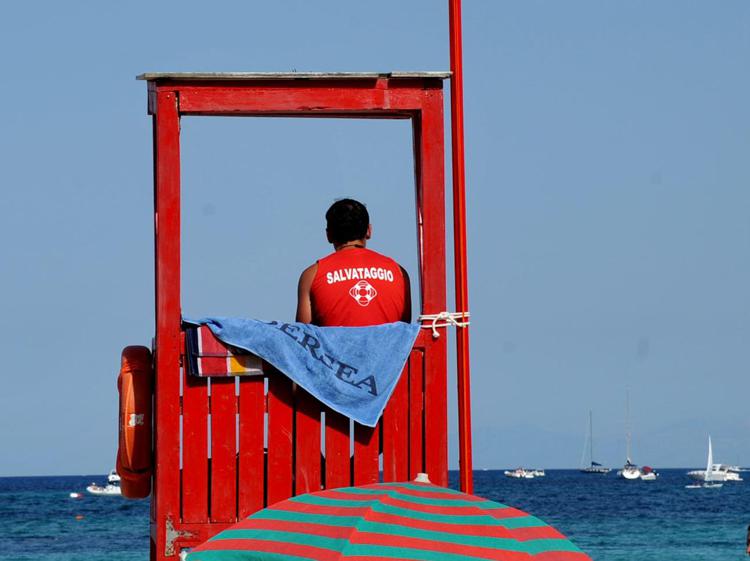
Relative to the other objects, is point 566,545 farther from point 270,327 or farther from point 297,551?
point 270,327

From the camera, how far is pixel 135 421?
880 cm

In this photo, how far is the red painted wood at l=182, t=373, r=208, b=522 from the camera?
8.62 meters

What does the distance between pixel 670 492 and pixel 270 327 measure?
309ft

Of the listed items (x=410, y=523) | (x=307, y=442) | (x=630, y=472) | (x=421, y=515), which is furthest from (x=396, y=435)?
(x=630, y=472)

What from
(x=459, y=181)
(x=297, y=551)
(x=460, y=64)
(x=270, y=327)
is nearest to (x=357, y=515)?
(x=297, y=551)

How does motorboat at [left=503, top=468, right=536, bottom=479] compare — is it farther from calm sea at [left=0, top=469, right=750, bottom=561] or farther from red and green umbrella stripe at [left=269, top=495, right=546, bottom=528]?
red and green umbrella stripe at [left=269, top=495, right=546, bottom=528]

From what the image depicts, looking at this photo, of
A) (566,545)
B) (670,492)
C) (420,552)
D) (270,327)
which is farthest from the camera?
(670,492)

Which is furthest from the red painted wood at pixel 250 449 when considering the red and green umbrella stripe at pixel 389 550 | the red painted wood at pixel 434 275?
the red and green umbrella stripe at pixel 389 550

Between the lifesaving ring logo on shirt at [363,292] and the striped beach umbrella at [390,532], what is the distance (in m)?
1.65

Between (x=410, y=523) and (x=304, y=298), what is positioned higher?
(x=304, y=298)

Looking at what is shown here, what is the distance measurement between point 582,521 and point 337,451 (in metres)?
66.1

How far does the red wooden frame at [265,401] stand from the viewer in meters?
8.62

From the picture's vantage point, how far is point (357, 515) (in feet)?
22.9

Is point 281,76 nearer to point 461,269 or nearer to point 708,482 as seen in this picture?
point 461,269
